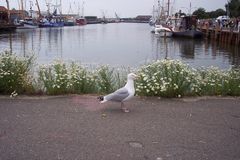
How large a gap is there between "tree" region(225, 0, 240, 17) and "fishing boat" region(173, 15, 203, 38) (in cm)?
1819

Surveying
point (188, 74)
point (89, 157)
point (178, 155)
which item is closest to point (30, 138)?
point (89, 157)

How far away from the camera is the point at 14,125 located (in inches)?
283

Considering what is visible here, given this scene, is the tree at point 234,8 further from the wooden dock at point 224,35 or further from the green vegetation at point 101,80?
the green vegetation at point 101,80

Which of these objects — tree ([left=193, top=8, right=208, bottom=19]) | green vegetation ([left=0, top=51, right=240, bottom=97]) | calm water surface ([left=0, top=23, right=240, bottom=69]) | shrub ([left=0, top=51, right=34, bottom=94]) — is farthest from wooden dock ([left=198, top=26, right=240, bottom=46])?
tree ([left=193, top=8, right=208, bottom=19])

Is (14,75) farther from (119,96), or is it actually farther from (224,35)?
(224,35)

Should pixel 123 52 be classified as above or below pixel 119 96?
below

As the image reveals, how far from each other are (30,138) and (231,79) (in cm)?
658

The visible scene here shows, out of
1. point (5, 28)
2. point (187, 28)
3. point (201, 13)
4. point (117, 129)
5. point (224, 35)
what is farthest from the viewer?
point (201, 13)

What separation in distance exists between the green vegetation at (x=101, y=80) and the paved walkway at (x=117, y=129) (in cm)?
53

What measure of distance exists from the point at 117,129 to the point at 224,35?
1989 inches

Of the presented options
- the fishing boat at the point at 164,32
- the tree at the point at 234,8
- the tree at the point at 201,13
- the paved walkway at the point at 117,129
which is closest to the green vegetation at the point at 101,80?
the paved walkway at the point at 117,129

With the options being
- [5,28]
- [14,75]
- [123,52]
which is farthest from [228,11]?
[14,75]

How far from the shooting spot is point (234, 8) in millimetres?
91750

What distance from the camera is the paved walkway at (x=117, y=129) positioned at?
5.88 meters
